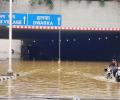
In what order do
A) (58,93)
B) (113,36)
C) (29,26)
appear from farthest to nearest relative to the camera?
(113,36), (29,26), (58,93)

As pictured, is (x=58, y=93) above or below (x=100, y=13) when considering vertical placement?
below

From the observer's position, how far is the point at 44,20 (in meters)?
59.0

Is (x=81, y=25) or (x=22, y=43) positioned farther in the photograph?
(x=22, y=43)

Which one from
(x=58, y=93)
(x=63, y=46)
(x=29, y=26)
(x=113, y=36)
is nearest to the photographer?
(x=58, y=93)

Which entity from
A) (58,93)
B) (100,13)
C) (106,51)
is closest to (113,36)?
(106,51)

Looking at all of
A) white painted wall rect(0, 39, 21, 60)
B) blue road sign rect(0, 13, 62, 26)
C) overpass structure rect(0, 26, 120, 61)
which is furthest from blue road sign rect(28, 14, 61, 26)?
white painted wall rect(0, 39, 21, 60)

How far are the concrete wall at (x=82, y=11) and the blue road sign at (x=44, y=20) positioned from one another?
1.01 m

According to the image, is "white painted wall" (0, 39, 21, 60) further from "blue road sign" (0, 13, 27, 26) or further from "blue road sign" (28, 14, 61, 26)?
"blue road sign" (28, 14, 61, 26)

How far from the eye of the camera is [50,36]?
70438 mm

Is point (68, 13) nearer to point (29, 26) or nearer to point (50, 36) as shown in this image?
point (29, 26)

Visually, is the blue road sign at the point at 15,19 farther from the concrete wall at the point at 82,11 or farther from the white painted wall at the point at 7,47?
the white painted wall at the point at 7,47

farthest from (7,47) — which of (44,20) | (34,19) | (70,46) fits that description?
(44,20)

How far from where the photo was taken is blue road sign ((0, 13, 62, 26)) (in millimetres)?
58250

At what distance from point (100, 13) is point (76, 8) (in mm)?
2657
